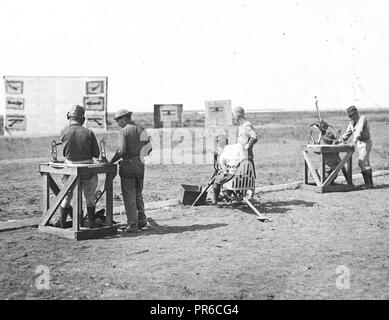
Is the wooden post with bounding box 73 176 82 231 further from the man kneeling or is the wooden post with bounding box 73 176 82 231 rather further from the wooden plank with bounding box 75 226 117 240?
the man kneeling

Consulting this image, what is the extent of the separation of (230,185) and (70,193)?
3073mm

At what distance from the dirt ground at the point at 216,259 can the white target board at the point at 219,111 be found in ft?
99.6

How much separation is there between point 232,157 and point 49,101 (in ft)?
53.4

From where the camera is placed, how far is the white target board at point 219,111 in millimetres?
39584

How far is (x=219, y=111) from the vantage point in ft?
131

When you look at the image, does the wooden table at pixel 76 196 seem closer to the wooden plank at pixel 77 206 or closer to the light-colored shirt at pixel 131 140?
the wooden plank at pixel 77 206

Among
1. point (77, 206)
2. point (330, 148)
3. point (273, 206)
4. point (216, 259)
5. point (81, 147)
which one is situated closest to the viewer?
point (216, 259)

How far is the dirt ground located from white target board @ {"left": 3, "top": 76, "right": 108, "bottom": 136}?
1441 centimetres

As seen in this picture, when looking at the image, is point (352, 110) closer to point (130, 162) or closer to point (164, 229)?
point (164, 229)

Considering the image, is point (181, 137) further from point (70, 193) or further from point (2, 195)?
point (70, 193)

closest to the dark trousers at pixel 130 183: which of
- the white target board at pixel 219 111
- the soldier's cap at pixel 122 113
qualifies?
the soldier's cap at pixel 122 113

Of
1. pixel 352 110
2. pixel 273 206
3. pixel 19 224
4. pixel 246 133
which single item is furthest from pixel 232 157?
pixel 352 110

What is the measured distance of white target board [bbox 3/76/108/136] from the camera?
2298cm
